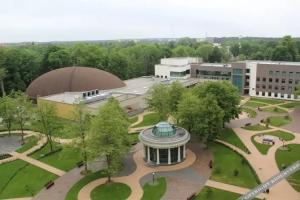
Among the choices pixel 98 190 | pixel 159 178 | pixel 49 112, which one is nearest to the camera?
pixel 98 190

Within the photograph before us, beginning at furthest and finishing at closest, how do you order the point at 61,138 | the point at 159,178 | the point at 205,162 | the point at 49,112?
the point at 61,138 → the point at 49,112 → the point at 205,162 → the point at 159,178

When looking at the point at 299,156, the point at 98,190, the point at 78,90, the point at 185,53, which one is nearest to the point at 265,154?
the point at 299,156

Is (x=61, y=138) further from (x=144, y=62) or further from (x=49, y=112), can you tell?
(x=144, y=62)

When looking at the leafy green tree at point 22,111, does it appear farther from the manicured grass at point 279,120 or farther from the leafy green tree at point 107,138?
the manicured grass at point 279,120

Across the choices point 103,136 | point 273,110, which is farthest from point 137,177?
point 273,110

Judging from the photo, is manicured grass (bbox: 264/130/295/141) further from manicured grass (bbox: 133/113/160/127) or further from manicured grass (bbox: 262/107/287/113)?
manicured grass (bbox: 133/113/160/127)

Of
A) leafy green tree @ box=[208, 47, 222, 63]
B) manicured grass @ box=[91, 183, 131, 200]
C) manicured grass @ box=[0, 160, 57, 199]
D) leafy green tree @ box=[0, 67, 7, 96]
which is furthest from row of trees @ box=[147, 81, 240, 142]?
leafy green tree @ box=[208, 47, 222, 63]
